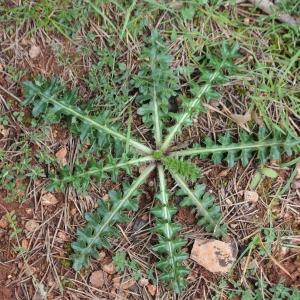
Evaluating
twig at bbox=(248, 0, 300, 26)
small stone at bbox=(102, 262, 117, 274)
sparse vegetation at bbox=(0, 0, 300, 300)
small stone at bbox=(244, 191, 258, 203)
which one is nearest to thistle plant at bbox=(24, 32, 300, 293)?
sparse vegetation at bbox=(0, 0, 300, 300)

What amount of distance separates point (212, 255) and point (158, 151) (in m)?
0.75

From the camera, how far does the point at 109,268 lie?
352 centimetres

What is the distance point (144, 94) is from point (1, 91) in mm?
944

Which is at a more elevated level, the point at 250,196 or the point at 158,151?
the point at 158,151

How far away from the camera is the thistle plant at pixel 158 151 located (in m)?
3.43

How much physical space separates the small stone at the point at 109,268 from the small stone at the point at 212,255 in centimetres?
51

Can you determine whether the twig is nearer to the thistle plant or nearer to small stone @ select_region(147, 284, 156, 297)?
the thistle plant

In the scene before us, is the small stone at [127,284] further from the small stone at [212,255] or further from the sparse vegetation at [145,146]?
the small stone at [212,255]

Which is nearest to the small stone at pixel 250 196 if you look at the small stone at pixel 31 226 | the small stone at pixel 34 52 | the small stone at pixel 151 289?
the small stone at pixel 151 289

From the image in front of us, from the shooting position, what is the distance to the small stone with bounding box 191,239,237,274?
350 cm

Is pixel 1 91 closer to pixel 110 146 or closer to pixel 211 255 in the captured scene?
pixel 110 146

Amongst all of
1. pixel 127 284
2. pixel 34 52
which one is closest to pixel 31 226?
pixel 127 284

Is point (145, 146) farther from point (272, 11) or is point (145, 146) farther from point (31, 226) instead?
point (272, 11)

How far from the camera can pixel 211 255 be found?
3.50 meters
